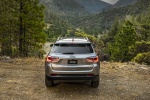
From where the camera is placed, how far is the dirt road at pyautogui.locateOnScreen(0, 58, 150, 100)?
9984 mm

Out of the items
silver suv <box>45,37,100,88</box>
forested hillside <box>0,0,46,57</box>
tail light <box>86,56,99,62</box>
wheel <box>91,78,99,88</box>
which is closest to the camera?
silver suv <box>45,37,100,88</box>

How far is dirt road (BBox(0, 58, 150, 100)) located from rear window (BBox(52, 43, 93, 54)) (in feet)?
5.66

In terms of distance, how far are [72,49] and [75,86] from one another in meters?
2.10

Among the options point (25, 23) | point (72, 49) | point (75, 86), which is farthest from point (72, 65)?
point (25, 23)

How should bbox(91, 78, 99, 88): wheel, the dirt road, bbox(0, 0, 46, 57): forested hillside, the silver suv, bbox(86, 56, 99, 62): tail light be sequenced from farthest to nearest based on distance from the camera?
1. bbox(0, 0, 46, 57): forested hillside
2. bbox(91, 78, 99, 88): wheel
3. the dirt road
4. bbox(86, 56, 99, 62): tail light
5. the silver suv

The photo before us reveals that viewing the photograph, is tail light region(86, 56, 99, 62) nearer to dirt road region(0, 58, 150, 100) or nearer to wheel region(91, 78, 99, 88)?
wheel region(91, 78, 99, 88)

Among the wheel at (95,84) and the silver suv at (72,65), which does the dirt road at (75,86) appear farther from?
the silver suv at (72,65)

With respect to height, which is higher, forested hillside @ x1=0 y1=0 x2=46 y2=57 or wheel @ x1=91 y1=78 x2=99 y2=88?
forested hillside @ x1=0 y1=0 x2=46 y2=57

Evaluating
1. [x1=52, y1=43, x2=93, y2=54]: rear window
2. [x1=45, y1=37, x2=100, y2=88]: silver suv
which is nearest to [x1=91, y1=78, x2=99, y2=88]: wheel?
[x1=45, y1=37, x2=100, y2=88]: silver suv

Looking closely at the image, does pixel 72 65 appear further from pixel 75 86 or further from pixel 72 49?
pixel 75 86

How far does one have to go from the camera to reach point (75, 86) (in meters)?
11.4

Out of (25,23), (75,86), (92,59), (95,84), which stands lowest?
(75,86)

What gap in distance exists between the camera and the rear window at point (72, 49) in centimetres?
1005

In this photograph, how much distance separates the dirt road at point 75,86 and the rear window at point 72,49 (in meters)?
1.72
